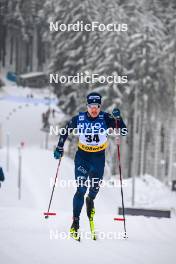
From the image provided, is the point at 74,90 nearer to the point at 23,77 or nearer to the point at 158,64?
the point at 158,64

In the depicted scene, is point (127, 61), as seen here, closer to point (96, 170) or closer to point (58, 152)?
point (58, 152)

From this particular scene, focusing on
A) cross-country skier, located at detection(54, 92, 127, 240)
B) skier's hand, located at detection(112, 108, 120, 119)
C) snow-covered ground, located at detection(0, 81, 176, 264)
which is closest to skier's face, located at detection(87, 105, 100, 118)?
cross-country skier, located at detection(54, 92, 127, 240)

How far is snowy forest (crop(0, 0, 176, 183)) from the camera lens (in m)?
26.3

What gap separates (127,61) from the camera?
27359 mm

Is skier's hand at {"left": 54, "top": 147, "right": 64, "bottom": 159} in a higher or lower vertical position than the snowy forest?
lower

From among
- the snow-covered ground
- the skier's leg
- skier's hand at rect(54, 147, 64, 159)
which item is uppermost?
skier's hand at rect(54, 147, 64, 159)

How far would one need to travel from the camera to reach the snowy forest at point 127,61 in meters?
26.3

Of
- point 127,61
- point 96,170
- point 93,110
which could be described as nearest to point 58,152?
point 96,170

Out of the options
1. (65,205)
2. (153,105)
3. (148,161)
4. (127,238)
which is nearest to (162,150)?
(148,161)

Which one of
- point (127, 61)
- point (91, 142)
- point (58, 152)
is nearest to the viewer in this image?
point (91, 142)

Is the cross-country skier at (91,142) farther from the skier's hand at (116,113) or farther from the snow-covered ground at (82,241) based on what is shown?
the snow-covered ground at (82,241)

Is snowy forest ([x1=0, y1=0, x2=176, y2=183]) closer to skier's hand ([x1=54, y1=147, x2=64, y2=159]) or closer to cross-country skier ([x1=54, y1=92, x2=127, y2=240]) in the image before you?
skier's hand ([x1=54, y1=147, x2=64, y2=159])

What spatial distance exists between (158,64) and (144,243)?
23.9m

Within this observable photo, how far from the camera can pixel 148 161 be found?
3491 cm
